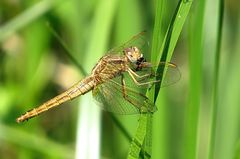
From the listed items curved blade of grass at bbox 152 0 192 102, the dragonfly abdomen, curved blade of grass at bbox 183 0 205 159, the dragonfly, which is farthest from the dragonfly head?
curved blade of grass at bbox 152 0 192 102

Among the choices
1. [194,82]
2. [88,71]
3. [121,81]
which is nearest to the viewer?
[194,82]

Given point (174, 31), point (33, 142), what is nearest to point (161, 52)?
point (174, 31)

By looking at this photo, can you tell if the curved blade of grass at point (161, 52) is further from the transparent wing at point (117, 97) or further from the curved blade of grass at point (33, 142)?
the curved blade of grass at point (33, 142)

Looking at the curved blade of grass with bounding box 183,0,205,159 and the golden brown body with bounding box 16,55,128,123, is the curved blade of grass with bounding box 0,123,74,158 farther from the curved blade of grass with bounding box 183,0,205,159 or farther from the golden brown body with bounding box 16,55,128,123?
the curved blade of grass with bounding box 183,0,205,159

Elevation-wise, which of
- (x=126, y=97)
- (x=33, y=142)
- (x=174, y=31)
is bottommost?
(x=33, y=142)

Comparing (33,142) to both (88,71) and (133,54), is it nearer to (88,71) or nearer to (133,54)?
(88,71)

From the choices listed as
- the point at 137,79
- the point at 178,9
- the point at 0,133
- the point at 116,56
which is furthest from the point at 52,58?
the point at 178,9

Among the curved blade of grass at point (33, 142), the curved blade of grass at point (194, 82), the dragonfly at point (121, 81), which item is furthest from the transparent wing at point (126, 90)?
the curved blade of grass at point (33, 142)
